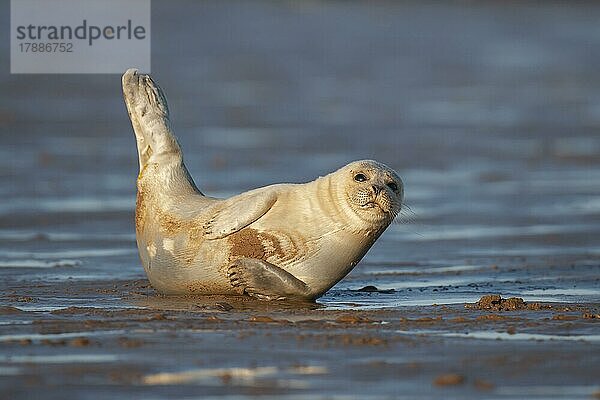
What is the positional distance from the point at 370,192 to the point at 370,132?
8.62m

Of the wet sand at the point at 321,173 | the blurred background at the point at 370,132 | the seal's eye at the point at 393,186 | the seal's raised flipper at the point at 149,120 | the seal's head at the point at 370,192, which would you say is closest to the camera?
the wet sand at the point at 321,173

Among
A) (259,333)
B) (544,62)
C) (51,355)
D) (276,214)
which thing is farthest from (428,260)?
(544,62)

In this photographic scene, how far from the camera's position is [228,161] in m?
13.6

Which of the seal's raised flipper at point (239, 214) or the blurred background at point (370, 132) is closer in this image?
the seal's raised flipper at point (239, 214)

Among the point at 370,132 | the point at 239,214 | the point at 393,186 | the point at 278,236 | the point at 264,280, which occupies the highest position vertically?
the point at 370,132

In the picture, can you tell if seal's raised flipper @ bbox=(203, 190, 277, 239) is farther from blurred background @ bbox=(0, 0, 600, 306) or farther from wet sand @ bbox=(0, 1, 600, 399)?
blurred background @ bbox=(0, 0, 600, 306)

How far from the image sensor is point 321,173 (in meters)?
12.9

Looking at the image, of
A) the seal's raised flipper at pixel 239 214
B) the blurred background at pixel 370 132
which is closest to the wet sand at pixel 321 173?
the blurred background at pixel 370 132

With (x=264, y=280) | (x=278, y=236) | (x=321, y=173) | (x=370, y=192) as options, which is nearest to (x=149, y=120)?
(x=278, y=236)

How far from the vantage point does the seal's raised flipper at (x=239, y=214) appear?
7379 millimetres

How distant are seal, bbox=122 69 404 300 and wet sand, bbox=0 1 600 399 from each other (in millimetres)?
119

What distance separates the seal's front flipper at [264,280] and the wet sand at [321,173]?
85mm

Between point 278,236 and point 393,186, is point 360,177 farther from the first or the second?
point 278,236

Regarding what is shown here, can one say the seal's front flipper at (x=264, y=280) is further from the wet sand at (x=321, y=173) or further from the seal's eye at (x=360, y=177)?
the seal's eye at (x=360, y=177)
